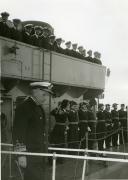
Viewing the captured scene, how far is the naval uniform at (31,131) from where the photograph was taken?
4.01 meters

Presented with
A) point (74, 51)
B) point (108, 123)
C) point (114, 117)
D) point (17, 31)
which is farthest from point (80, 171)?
point (74, 51)

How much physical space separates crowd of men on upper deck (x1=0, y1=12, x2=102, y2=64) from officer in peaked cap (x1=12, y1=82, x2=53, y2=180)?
3.91 meters

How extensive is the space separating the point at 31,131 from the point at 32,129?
28 mm

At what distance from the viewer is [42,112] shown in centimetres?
415

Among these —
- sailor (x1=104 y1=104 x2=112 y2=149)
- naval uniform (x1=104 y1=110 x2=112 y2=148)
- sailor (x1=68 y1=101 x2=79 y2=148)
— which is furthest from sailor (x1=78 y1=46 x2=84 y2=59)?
sailor (x1=68 y1=101 x2=79 y2=148)

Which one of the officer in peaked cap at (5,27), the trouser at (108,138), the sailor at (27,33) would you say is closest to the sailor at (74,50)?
the sailor at (27,33)

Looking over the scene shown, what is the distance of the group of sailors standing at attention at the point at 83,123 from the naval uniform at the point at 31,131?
2.93 m

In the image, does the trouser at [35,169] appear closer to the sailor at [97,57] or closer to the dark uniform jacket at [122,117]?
the dark uniform jacket at [122,117]

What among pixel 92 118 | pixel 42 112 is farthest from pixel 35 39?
pixel 42 112

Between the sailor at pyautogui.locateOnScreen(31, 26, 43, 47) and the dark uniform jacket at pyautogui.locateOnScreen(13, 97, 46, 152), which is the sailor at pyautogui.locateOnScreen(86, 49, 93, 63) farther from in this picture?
the dark uniform jacket at pyautogui.locateOnScreen(13, 97, 46, 152)

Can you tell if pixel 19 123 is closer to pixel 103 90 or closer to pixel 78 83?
pixel 78 83

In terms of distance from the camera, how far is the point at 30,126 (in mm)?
4086

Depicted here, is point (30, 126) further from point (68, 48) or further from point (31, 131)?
point (68, 48)

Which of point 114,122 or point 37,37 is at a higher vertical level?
point 37,37
